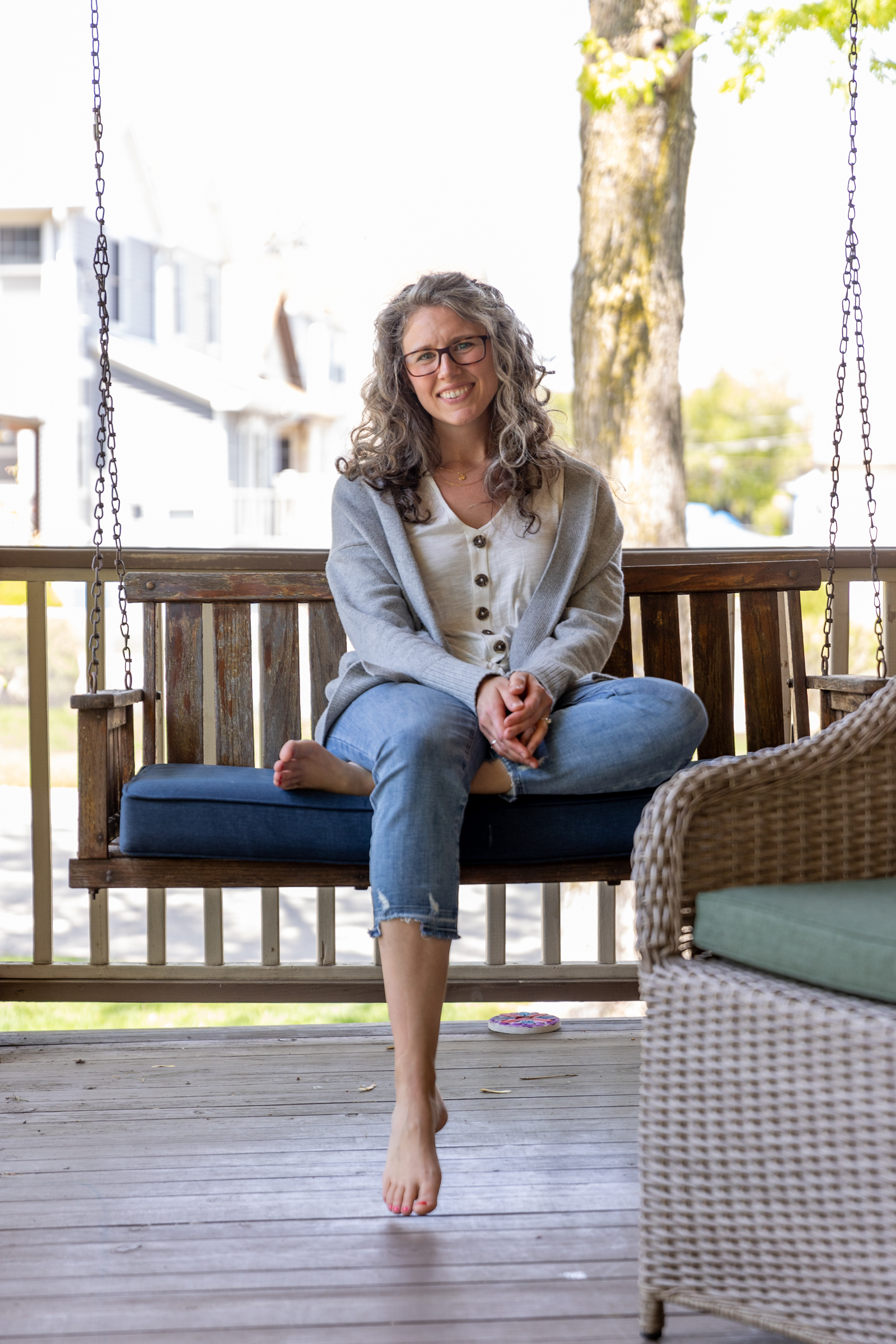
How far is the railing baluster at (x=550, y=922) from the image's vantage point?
8.58ft

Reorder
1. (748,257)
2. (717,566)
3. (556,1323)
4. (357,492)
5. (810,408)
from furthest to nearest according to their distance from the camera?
(810,408), (748,257), (717,566), (357,492), (556,1323)

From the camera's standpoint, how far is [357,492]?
2201 mm

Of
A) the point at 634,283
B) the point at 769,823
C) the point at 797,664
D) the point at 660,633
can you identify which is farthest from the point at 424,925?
the point at 634,283

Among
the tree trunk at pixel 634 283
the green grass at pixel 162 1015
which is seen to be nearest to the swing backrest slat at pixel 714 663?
the tree trunk at pixel 634 283

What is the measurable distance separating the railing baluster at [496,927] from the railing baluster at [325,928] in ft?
1.08

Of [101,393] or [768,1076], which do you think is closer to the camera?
[768,1076]

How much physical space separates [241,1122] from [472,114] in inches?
684

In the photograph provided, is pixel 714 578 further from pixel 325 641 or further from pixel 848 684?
pixel 325 641

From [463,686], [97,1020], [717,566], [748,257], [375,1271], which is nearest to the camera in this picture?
[375,1271]

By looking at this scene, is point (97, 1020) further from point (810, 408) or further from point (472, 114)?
point (810, 408)

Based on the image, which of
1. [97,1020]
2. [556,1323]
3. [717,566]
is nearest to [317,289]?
[97,1020]

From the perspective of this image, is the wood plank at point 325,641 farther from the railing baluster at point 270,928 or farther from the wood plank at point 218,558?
the railing baluster at point 270,928

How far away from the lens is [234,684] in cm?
240

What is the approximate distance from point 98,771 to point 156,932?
2.41 feet
